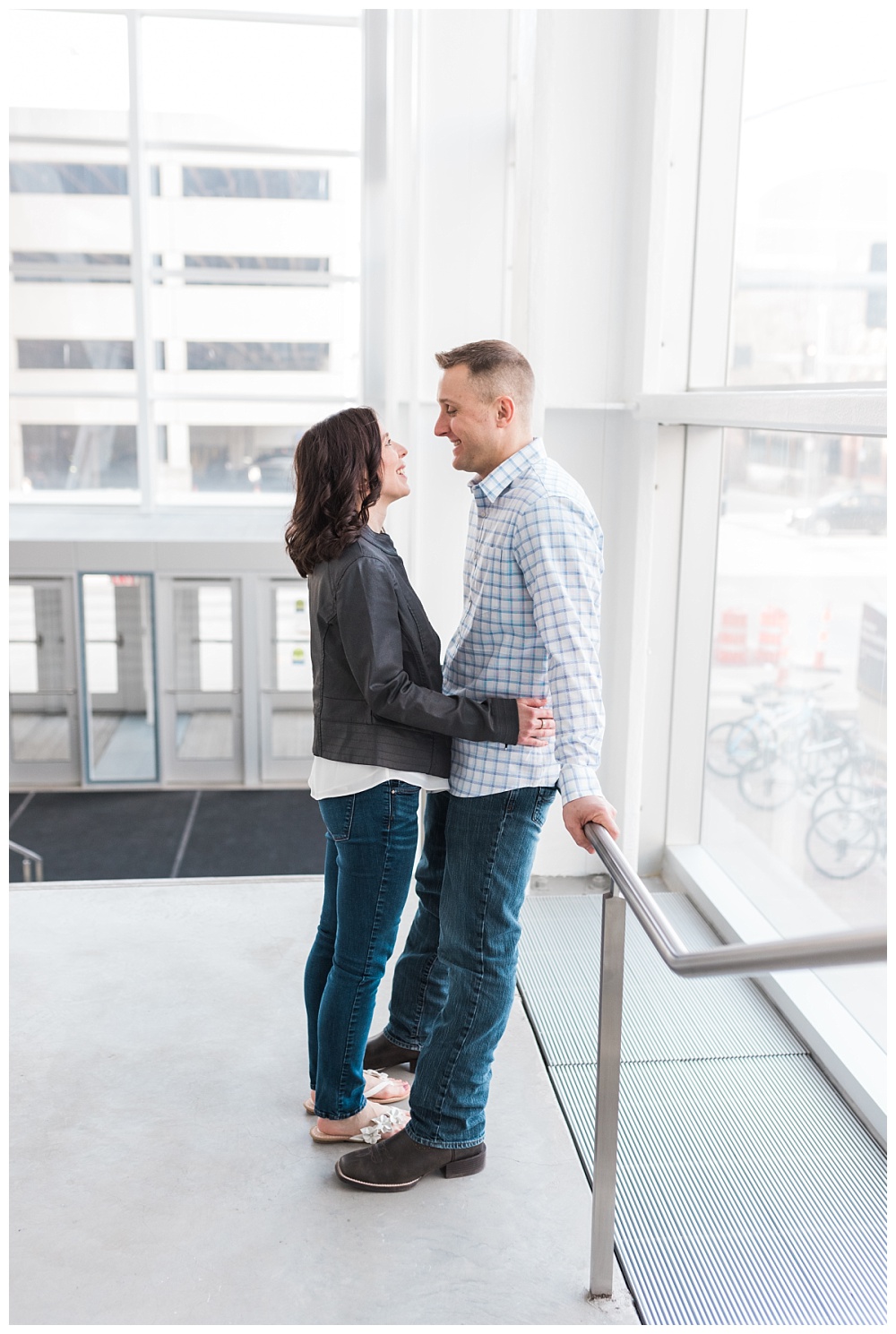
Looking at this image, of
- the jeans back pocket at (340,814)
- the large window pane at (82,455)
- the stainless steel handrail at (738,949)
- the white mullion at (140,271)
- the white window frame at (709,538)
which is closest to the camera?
the stainless steel handrail at (738,949)

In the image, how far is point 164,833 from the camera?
1029 cm

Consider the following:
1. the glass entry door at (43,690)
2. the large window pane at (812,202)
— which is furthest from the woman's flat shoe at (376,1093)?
the glass entry door at (43,690)

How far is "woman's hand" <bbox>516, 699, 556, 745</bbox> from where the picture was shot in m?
2.27

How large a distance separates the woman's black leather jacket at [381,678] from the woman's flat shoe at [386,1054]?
35.8 inches

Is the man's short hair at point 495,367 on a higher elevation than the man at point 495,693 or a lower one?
higher

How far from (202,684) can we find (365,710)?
9.69 m

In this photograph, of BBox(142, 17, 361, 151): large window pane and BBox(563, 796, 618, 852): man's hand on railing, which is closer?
BBox(563, 796, 618, 852): man's hand on railing

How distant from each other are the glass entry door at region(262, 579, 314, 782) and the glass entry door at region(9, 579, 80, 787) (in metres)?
1.97

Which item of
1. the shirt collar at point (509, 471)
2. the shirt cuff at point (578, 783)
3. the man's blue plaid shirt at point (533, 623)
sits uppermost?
the shirt collar at point (509, 471)

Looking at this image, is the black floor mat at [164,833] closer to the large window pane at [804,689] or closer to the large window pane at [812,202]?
the large window pane at [804,689]

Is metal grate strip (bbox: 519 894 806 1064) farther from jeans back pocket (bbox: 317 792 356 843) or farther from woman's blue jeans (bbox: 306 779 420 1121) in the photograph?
jeans back pocket (bbox: 317 792 356 843)

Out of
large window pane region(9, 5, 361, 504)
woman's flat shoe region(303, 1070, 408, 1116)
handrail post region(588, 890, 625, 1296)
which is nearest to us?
handrail post region(588, 890, 625, 1296)

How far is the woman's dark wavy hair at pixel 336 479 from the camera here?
2.29 m

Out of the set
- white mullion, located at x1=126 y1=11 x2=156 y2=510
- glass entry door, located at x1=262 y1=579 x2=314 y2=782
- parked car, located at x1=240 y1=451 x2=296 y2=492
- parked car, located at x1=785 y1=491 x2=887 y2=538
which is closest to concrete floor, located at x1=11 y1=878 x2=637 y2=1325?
parked car, located at x1=785 y1=491 x2=887 y2=538
